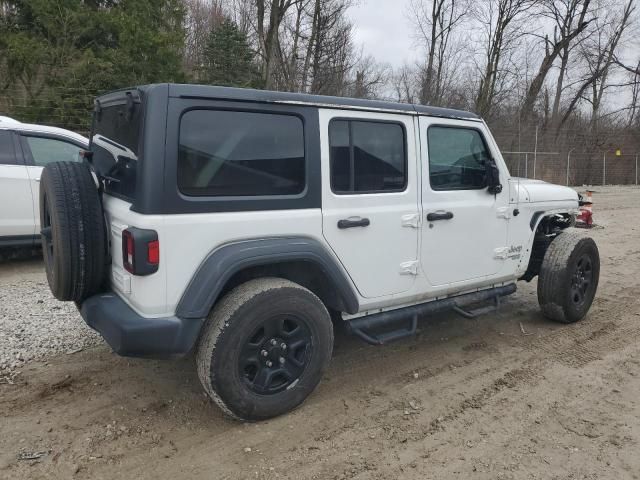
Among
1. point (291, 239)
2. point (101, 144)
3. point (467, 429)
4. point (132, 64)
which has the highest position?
point (132, 64)

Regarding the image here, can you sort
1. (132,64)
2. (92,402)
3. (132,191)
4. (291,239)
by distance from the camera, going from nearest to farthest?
1. (132,191)
2. (291,239)
3. (92,402)
4. (132,64)

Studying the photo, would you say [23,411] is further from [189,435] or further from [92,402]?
[189,435]

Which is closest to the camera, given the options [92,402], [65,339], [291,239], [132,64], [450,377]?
[291,239]

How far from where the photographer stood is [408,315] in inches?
152

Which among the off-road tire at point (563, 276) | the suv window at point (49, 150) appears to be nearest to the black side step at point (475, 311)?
the off-road tire at point (563, 276)

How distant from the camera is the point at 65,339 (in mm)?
4324

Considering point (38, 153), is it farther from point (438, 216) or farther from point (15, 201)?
point (438, 216)

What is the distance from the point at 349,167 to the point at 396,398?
163cm

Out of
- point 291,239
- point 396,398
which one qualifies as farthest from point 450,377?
point 291,239

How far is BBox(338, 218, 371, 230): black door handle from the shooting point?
337 cm

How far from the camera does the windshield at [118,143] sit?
A: 290cm

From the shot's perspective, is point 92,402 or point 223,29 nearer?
point 92,402

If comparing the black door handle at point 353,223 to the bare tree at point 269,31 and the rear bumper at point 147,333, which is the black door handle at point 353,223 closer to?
the rear bumper at point 147,333

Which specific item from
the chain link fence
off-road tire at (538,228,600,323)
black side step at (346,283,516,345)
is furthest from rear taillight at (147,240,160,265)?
the chain link fence
